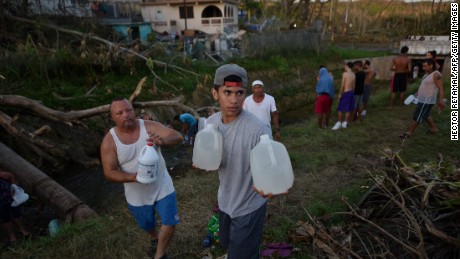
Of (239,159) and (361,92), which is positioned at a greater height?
(239,159)

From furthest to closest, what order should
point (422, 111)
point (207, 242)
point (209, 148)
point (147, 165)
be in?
1. point (422, 111)
2. point (207, 242)
3. point (147, 165)
4. point (209, 148)

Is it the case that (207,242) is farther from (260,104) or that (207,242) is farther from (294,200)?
(260,104)

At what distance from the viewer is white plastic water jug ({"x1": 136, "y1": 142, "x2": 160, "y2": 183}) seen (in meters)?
2.32

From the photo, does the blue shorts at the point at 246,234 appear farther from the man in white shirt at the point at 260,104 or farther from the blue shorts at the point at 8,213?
the blue shorts at the point at 8,213

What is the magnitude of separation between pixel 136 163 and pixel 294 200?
7.76 ft

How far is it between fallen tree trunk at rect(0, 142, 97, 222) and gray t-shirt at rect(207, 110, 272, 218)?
286cm

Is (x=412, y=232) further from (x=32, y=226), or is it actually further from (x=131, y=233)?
(x=32, y=226)

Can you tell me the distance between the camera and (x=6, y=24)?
31.2 ft

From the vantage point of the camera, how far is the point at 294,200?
13.3ft

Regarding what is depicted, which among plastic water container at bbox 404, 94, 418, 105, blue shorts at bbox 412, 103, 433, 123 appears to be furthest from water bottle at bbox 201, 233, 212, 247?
plastic water container at bbox 404, 94, 418, 105

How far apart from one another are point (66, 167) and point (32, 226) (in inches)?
90.4

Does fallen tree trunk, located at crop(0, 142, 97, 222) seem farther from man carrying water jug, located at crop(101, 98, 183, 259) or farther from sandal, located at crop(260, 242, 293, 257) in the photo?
sandal, located at crop(260, 242, 293, 257)

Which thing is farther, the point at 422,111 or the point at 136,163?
the point at 422,111

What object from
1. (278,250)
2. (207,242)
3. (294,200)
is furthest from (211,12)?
(278,250)
